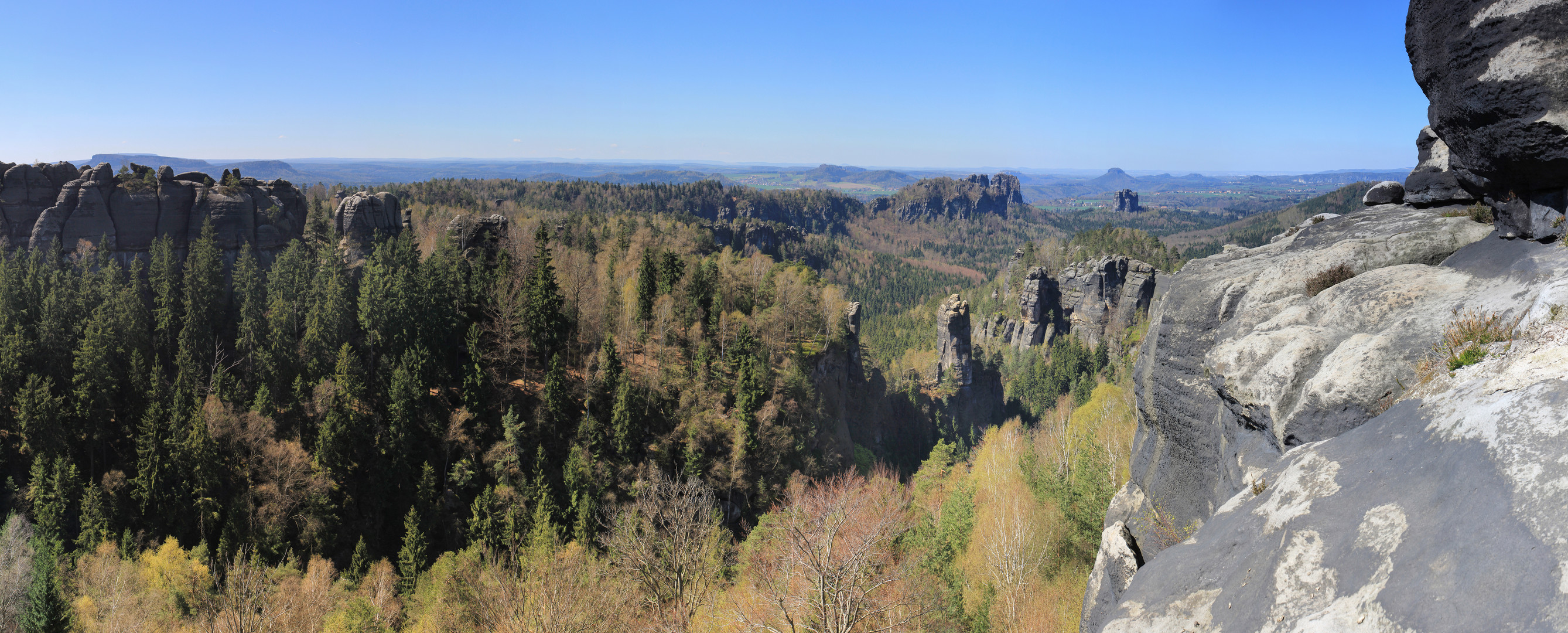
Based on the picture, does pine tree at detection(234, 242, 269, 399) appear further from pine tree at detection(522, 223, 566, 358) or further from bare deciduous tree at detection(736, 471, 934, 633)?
bare deciduous tree at detection(736, 471, 934, 633)

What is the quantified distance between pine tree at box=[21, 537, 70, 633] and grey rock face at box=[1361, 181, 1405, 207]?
41788mm

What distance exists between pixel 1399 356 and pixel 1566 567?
3851 mm

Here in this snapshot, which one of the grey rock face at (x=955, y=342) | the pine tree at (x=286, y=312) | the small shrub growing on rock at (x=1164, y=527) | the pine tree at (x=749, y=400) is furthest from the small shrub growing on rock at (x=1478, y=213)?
the grey rock face at (x=955, y=342)

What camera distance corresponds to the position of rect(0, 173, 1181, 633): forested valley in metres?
23.7

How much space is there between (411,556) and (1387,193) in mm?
38612

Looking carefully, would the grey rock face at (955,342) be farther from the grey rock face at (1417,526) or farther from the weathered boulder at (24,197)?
the weathered boulder at (24,197)

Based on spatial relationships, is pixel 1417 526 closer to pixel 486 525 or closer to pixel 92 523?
pixel 486 525

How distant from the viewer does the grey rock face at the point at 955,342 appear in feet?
305

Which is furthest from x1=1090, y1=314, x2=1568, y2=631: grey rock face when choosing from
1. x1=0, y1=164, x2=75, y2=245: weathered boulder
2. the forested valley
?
x1=0, y1=164, x2=75, y2=245: weathered boulder

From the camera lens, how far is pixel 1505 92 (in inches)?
308

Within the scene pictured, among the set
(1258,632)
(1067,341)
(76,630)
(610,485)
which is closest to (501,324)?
(610,485)

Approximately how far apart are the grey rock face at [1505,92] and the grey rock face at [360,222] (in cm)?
6081

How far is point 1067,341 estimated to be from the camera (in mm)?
97938

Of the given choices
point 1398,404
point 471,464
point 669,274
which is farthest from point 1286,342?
point 669,274
